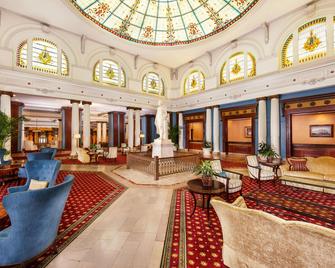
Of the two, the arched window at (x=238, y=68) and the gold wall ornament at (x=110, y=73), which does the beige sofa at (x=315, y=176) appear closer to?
the arched window at (x=238, y=68)

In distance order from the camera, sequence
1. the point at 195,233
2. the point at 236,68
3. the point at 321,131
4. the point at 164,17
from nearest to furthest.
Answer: the point at 195,233 < the point at 321,131 < the point at 236,68 < the point at 164,17

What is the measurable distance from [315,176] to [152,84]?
12983 mm

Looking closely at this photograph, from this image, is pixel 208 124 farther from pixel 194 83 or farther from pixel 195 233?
pixel 195 233

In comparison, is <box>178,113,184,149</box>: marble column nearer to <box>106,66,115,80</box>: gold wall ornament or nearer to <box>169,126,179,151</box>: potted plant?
<box>169,126,179,151</box>: potted plant

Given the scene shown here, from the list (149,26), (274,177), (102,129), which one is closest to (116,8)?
(149,26)

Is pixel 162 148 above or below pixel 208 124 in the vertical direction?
below

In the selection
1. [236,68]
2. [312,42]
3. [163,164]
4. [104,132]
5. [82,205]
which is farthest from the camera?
[104,132]

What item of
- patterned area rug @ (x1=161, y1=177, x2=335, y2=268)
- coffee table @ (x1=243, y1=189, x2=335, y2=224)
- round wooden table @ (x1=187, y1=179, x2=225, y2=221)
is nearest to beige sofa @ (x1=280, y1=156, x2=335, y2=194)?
patterned area rug @ (x1=161, y1=177, x2=335, y2=268)

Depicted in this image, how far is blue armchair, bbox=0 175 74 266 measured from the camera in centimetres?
167

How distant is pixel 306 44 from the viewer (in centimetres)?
844

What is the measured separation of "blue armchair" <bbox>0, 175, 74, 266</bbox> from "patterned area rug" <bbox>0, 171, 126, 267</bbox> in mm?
446

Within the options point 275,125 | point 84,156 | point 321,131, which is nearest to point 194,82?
point 275,125

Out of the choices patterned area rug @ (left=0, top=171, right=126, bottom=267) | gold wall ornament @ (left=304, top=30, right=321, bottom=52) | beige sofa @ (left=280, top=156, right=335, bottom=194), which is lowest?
patterned area rug @ (left=0, top=171, right=126, bottom=267)

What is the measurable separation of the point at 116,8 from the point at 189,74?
7.34m
